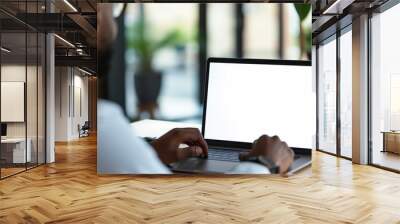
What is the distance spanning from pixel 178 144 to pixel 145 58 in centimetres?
120

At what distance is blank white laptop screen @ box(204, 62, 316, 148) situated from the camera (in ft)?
15.4

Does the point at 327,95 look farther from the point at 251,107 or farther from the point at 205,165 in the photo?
the point at 205,165

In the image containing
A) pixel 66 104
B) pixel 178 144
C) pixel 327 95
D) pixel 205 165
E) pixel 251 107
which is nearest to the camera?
pixel 251 107

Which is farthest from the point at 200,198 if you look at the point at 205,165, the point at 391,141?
the point at 391,141

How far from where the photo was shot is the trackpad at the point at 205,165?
484 cm

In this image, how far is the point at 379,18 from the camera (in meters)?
7.24

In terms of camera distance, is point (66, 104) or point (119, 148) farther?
point (66, 104)

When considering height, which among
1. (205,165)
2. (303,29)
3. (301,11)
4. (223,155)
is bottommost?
(205,165)

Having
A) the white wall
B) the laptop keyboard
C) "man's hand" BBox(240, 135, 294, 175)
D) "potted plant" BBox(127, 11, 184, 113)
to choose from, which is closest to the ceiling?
"potted plant" BBox(127, 11, 184, 113)

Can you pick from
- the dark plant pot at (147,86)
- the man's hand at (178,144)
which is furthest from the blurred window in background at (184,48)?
the man's hand at (178,144)

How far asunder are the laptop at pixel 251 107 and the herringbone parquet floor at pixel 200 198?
48 centimetres

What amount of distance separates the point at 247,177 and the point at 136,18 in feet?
9.23

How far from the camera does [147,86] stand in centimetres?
503

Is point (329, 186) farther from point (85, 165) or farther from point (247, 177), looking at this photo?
point (85, 165)
